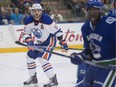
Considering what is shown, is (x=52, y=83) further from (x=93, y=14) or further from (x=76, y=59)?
(x=93, y=14)

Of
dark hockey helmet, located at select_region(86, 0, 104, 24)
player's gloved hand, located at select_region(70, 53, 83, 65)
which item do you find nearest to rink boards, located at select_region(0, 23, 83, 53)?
player's gloved hand, located at select_region(70, 53, 83, 65)

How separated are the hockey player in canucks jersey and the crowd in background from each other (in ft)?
18.1

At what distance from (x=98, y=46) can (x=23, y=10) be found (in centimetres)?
726

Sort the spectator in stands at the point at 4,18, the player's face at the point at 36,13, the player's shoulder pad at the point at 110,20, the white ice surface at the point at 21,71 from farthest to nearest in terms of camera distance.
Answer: the spectator in stands at the point at 4,18 → the white ice surface at the point at 21,71 → the player's face at the point at 36,13 → the player's shoulder pad at the point at 110,20

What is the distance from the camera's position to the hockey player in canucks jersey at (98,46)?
134 inches

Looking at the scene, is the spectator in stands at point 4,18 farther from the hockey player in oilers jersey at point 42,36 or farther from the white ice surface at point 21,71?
the hockey player in oilers jersey at point 42,36

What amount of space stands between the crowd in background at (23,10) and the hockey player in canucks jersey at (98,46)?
553 centimetres

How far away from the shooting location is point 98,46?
3516mm

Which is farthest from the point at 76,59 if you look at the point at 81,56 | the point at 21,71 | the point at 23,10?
the point at 23,10

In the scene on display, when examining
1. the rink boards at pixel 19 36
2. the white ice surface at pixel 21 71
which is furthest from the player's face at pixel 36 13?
the rink boards at pixel 19 36

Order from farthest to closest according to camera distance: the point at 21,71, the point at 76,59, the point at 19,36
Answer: the point at 19,36 → the point at 21,71 → the point at 76,59

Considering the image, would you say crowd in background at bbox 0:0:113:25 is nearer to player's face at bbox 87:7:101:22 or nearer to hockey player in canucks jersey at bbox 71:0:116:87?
hockey player in canucks jersey at bbox 71:0:116:87

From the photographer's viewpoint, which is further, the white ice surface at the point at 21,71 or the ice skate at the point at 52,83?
the white ice surface at the point at 21,71

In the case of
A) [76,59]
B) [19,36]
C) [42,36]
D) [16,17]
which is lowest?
[19,36]
